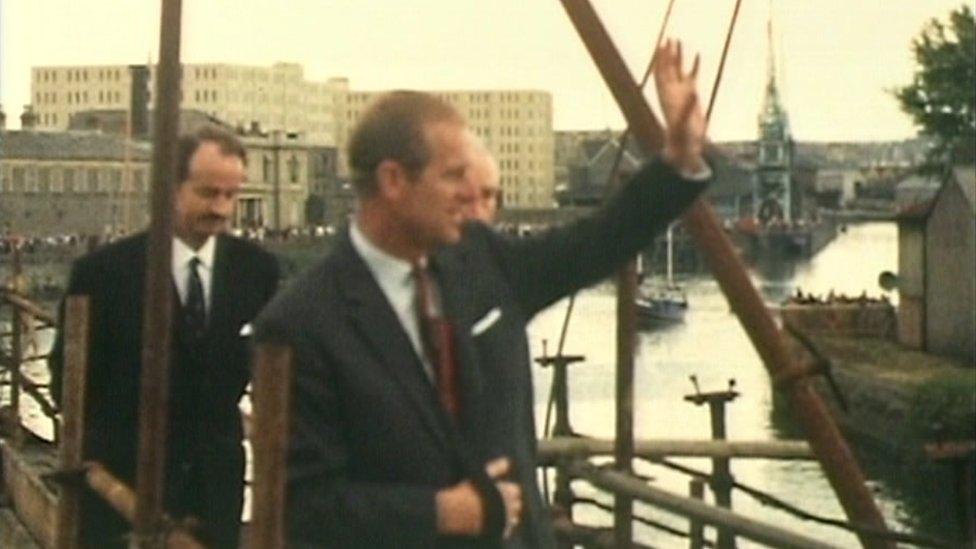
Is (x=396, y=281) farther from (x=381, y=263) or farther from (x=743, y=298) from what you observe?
(x=743, y=298)

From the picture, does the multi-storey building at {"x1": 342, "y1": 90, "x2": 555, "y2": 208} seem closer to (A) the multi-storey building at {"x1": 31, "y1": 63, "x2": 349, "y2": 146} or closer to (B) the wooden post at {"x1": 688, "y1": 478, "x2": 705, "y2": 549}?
(A) the multi-storey building at {"x1": 31, "y1": 63, "x2": 349, "y2": 146}

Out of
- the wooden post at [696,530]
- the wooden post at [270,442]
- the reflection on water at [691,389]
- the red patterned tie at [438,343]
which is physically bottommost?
the reflection on water at [691,389]

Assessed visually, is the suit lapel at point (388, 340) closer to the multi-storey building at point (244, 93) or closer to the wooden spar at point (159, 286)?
the wooden spar at point (159, 286)

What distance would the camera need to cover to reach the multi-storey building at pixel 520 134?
120 feet

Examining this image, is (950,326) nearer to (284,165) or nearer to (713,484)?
(284,165)

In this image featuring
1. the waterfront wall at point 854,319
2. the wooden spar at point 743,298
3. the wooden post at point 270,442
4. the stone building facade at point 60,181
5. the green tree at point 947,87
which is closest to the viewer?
the wooden post at point 270,442

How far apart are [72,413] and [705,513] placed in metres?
1.63

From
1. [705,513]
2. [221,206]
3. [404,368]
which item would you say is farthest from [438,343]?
[221,206]

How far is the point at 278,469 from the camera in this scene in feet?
9.60

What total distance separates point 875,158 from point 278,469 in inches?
7500

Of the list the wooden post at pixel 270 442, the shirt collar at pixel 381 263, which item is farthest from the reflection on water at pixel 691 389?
the wooden post at pixel 270 442

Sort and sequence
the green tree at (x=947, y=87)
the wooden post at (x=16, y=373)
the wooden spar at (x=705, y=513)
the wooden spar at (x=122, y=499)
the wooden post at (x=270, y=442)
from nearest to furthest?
the wooden post at (x=270, y=442) → the wooden spar at (x=705, y=513) → the wooden spar at (x=122, y=499) → the wooden post at (x=16, y=373) → the green tree at (x=947, y=87)

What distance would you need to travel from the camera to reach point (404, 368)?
2.90 meters

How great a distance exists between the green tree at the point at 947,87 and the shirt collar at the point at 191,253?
5298cm
